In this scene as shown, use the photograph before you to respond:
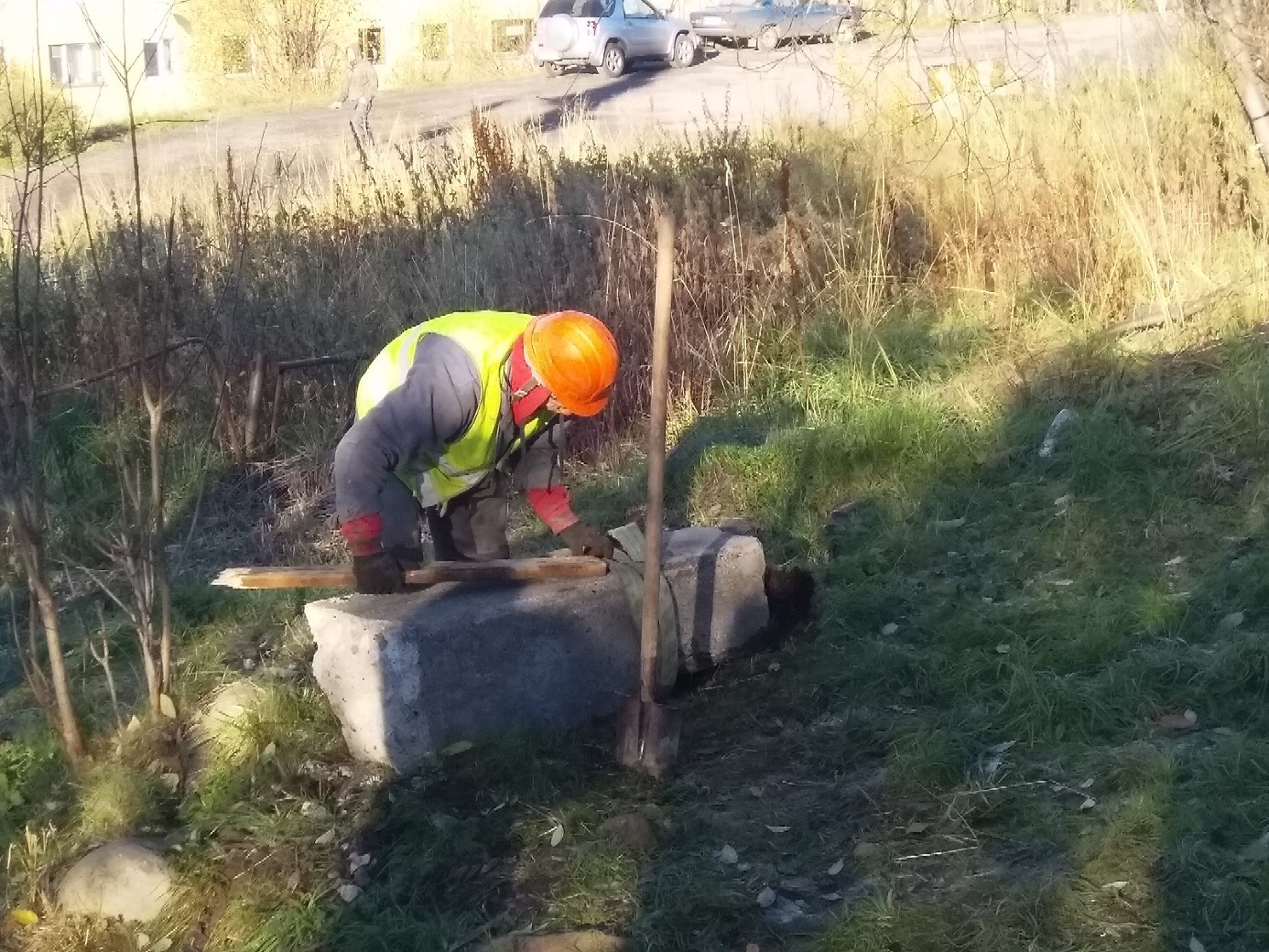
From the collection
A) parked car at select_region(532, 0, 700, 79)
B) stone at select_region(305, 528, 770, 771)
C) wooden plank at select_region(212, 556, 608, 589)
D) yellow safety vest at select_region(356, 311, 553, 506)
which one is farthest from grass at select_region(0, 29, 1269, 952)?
parked car at select_region(532, 0, 700, 79)

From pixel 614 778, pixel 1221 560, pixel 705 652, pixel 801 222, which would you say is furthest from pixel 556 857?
pixel 801 222

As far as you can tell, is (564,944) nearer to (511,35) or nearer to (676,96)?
(676,96)

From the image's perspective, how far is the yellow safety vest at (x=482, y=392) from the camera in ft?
13.8

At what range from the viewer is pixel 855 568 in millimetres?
5383

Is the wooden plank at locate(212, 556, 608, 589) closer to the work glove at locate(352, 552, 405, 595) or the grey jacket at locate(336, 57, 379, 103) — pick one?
the work glove at locate(352, 552, 405, 595)

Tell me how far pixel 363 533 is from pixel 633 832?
1183mm

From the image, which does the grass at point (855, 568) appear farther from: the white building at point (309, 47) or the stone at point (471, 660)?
the white building at point (309, 47)

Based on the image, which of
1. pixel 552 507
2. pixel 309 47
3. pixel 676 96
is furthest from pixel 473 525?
pixel 309 47

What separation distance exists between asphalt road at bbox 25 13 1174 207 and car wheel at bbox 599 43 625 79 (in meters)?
0.29

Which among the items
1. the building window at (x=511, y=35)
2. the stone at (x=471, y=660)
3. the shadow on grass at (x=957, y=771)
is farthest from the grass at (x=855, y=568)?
the building window at (x=511, y=35)

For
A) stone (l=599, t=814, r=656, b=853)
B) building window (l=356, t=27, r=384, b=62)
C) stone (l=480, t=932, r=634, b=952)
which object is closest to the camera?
stone (l=480, t=932, r=634, b=952)

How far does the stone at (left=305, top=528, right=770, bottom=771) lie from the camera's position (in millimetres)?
4125

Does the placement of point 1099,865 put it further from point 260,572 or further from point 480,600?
point 260,572

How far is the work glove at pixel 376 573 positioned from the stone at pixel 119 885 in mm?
962
